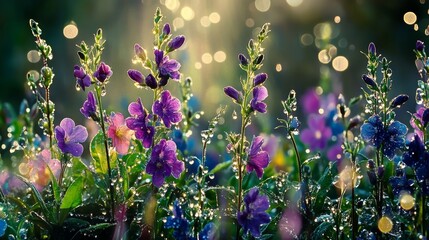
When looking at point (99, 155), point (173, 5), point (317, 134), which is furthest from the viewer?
point (173, 5)

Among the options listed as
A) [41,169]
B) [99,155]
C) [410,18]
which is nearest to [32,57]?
[410,18]

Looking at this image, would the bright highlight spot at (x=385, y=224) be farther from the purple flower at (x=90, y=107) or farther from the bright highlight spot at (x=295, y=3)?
the bright highlight spot at (x=295, y=3)

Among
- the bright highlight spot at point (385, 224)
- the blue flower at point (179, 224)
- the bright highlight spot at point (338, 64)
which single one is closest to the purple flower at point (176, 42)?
the blue flower at point (179, 224)

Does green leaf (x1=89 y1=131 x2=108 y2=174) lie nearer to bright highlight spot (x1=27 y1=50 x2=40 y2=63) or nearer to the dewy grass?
the dewy grass

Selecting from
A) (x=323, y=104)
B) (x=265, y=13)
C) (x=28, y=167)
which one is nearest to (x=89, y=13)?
(x=265, y=13)

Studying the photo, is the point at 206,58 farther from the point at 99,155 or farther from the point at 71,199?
the point at 71,199

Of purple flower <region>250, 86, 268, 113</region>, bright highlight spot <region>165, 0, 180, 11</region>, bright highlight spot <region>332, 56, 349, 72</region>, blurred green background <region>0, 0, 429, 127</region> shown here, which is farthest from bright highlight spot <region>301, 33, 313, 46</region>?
purple flower <region>250, 86, 268, 113</region>

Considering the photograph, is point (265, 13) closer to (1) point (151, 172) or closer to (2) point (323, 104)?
(2) point (323, 104)
